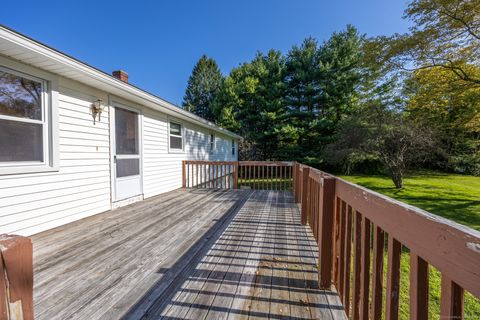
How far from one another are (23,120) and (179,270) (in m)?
2.89

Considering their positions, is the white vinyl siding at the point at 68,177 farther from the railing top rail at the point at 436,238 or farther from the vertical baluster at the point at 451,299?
the vertical baluster at the point at 451,299

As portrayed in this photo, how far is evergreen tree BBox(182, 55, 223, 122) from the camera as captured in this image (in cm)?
2622

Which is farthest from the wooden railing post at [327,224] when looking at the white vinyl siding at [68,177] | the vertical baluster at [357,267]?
the white vinyl siding at [68,177]

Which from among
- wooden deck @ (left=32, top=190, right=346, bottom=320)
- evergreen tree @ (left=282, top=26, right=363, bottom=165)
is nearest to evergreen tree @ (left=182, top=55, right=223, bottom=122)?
evergreen tree @ (left=282, top=26, right=363, bottom=165)

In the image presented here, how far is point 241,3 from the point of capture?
1096cm

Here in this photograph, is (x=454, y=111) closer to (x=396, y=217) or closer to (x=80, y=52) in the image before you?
(x=396, y=217)

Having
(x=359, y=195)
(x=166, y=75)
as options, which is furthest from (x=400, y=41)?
(x=166, y=75)

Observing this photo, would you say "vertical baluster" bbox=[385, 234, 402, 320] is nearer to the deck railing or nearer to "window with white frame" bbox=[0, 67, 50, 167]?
the deck railing

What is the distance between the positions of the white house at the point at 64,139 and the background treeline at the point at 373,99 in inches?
290

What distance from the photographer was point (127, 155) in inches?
193

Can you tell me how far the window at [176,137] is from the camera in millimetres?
6932

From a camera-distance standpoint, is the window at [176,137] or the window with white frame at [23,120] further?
the window at [176,137]

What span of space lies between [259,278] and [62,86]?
13.1 feet

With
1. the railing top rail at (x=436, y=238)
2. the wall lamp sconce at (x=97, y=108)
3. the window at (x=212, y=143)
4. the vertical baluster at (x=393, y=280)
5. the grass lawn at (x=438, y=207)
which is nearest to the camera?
the railing top rail at (x=436, y=238)
